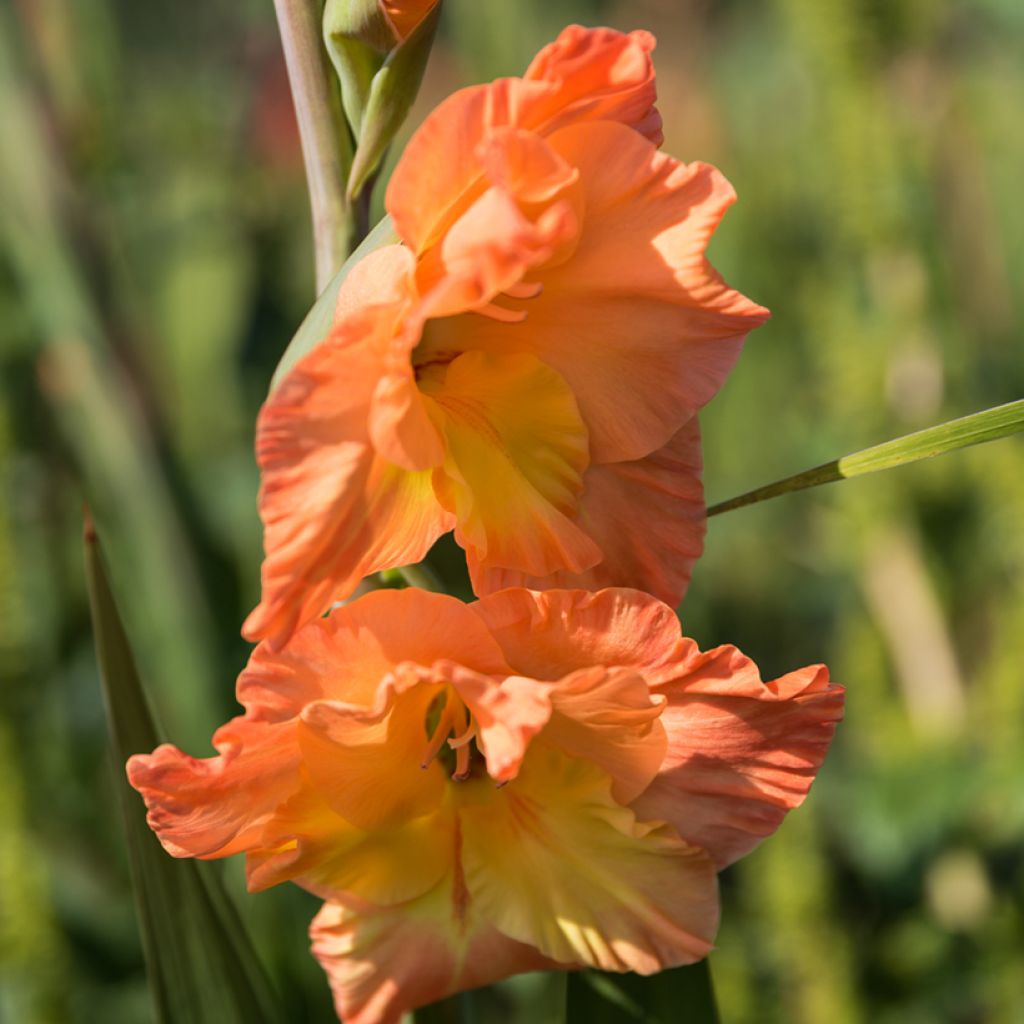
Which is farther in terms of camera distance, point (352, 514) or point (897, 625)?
point (897, 625)

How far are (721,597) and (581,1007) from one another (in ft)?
4.12

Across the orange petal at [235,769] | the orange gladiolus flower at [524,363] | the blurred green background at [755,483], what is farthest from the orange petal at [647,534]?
the blurred green background at [755,483]

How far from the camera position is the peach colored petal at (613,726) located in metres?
0.50

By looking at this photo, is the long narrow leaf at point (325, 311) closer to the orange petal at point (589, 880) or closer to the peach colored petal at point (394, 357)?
the peach colored petal at point (394, 357)

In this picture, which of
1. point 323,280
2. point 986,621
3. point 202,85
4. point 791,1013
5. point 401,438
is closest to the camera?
point 401,438

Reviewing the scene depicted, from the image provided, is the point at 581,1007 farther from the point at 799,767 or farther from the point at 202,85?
the point at 202,85

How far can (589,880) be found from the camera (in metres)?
0.56

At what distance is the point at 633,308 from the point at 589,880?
0.24 meters

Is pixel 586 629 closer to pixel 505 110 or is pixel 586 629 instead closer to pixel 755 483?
pixel 505 110

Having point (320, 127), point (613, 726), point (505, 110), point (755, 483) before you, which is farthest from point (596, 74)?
point (755, 483)

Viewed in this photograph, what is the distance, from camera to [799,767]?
54cm

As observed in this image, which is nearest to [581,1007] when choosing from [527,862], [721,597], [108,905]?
[527,862]

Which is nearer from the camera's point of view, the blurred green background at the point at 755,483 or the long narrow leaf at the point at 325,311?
the long narrow leaf at the point at 325,311

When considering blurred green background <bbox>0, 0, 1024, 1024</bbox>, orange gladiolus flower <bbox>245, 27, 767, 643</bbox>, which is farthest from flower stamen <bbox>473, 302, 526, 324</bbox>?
blurred green background <bbox>0, 0, 1024, 1024</bbox>
